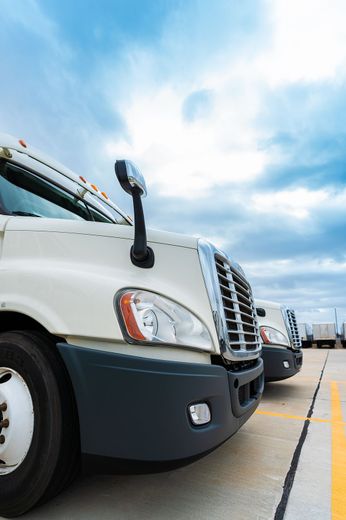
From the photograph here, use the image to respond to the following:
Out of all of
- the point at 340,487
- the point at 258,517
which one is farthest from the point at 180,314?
the point at 340,487

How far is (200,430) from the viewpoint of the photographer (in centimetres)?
175

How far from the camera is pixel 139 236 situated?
77.7 inches

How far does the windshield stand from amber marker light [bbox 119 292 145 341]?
1.16 meters

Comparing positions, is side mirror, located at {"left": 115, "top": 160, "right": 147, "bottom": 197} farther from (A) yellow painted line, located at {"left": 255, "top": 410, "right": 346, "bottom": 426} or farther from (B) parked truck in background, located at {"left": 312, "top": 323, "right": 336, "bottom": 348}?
(B) parked truck in background, located at {"left": 312, "top": 323, "right": 336, "bottom": 348}

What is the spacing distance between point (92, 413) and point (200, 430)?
51 centimetres

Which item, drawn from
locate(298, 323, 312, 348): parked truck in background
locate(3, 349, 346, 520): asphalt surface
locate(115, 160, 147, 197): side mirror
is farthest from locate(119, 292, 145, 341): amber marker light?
locate(298, 323, 312, 348): parked truck in background

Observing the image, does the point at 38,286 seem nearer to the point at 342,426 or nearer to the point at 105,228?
the point at 105,228

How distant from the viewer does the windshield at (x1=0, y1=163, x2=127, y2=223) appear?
2.54 meters

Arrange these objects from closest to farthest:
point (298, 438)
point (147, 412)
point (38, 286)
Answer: point (147, 412)
point (38, 286)
point (298, 438)

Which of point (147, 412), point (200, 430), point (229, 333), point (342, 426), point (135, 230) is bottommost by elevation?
point (342, 426)

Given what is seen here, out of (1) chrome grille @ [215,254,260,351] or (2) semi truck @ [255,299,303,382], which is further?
(2) semi truck @ [255,299,303,382]

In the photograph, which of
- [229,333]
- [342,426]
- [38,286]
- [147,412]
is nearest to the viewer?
[147,412]

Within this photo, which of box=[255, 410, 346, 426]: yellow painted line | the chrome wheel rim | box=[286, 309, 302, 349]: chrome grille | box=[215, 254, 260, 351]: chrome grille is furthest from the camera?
box=[286, 309, 302, 349]: chrome grille

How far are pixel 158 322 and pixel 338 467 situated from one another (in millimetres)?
1807
